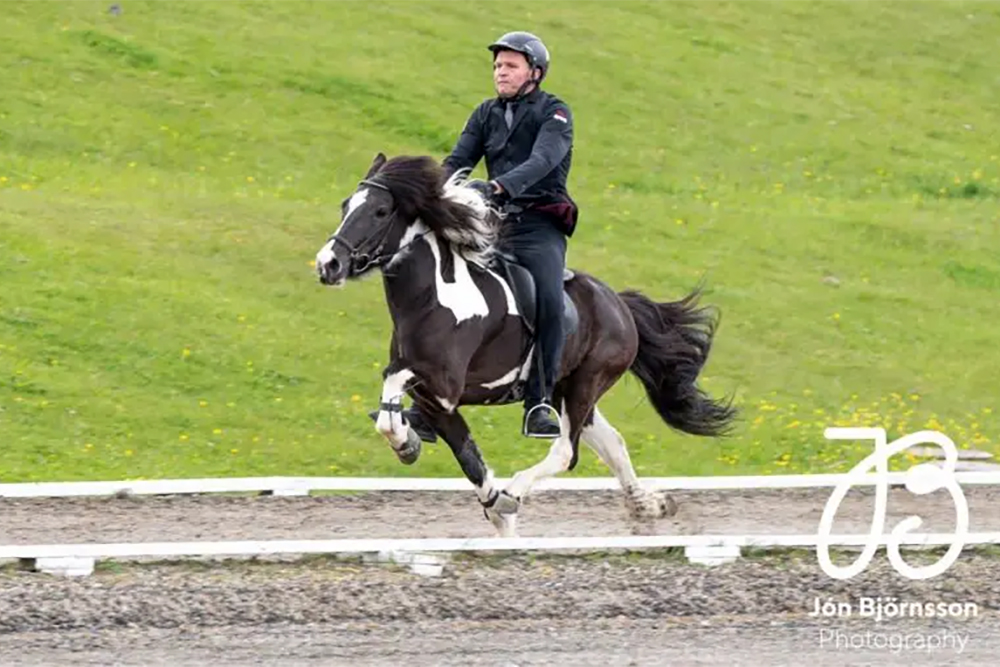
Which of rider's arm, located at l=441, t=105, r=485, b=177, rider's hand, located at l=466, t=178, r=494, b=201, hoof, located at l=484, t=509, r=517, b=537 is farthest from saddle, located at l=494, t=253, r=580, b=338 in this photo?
hoof, located at l=484, t=509, r=517, b=537

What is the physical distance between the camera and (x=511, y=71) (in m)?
9.30

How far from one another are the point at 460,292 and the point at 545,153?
94 centimetres

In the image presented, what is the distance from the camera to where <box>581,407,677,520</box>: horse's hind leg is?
10.3 m

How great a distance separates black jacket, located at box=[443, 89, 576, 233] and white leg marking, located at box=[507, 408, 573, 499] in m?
1.16

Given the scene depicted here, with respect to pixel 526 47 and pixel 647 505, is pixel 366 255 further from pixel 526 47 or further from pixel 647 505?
pixel 647 505

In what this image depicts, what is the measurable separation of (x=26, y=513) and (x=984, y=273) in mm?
13555

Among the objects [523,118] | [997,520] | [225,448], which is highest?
[523,118]

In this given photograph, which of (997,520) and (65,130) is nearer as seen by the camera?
(997,520)

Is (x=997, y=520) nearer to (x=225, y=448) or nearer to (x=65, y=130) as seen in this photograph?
(x=225, y=448)

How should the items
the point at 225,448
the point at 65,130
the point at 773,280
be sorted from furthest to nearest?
the point at 65,130 → the point at 773,280 → the point at 225,448

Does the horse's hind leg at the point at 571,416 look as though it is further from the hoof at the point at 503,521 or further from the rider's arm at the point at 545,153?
the rider's arm at the point at 545,153

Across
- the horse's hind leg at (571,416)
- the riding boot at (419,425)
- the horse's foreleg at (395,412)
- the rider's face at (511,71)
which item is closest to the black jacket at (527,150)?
the rider's face at (511,71)

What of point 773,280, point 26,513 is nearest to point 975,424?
point 773,280

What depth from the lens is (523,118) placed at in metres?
9.44
